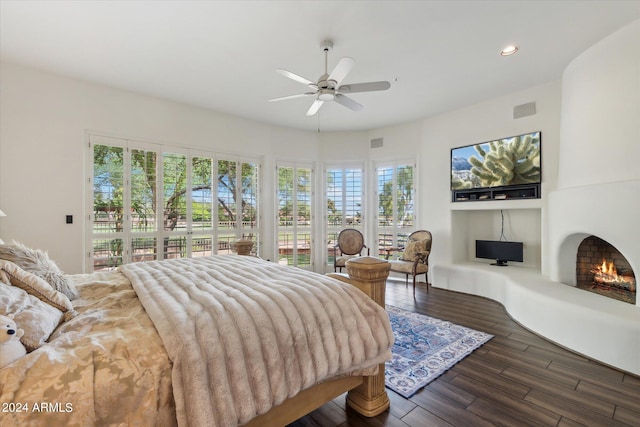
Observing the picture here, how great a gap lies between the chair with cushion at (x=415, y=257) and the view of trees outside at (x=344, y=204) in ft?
4.11

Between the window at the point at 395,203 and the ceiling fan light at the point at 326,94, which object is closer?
the ceiling fan light at the point at 326,94

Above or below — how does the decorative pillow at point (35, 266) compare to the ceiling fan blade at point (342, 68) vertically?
below

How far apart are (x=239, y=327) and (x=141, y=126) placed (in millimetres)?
3964

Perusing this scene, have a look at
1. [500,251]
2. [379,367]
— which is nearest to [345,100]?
[379,367]

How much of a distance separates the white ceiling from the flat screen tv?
2.28m

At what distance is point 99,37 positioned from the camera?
279 cm

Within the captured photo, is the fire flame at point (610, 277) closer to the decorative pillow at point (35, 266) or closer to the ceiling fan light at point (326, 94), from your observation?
the ceiling fan light at point (326, 94)

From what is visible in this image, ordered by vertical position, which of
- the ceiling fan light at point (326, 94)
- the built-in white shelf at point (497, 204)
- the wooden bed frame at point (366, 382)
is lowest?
the wooden bed frame at point (366, 382)

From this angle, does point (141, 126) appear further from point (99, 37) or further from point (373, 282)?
point (373, 282)

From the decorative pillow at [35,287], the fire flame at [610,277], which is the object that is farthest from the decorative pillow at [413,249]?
the decorative pillow at [35,287]

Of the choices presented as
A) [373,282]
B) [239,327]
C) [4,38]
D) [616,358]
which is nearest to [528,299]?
[616,358]

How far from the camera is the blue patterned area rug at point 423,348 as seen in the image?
219cm

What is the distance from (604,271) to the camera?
310 centimetres

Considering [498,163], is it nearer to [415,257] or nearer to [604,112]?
[604,112]
